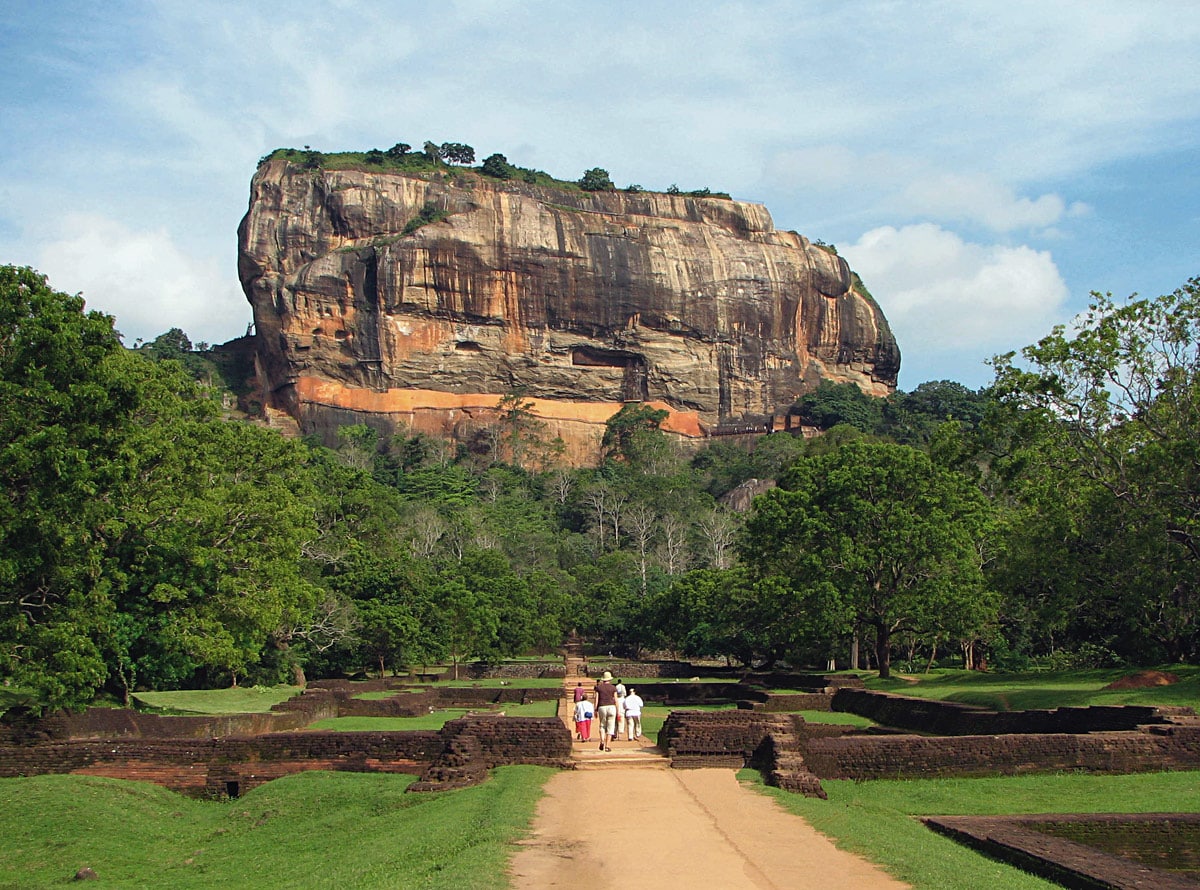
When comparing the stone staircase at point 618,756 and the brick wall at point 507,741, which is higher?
the brick wall at point 507,741

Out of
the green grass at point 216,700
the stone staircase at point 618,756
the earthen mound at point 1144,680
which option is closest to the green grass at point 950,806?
the stone staircase at point 618,756

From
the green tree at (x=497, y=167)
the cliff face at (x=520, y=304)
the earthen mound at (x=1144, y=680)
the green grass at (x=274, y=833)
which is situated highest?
the green tree at (x=497, y=167)

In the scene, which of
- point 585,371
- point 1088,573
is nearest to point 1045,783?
point 1088,573

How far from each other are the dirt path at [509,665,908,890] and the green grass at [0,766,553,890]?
0.40 m

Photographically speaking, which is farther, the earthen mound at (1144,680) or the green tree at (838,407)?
the green tree at (838,407)

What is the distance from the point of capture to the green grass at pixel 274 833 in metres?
9.73

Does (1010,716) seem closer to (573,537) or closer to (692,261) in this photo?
(573,537)

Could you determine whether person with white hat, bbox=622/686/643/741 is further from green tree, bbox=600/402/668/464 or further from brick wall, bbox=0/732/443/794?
green tree, bbox=600/402/668/464

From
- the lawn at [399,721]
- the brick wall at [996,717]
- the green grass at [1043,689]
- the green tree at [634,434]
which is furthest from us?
the green tree at [634,434]

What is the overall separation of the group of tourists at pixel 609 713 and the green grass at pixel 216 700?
8326mm

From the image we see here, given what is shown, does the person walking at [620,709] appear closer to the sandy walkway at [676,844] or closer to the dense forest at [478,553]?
the sandy walkway at [676,844]

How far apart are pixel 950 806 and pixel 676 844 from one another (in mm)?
4228

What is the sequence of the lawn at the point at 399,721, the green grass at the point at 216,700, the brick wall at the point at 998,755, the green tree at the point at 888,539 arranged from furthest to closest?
the green tree at the point at 888,539, the green grass at the point at 216,700, the lawn at the point at 399,721, the brick wall at the point at 998,755

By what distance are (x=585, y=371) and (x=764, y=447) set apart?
1833 cm
